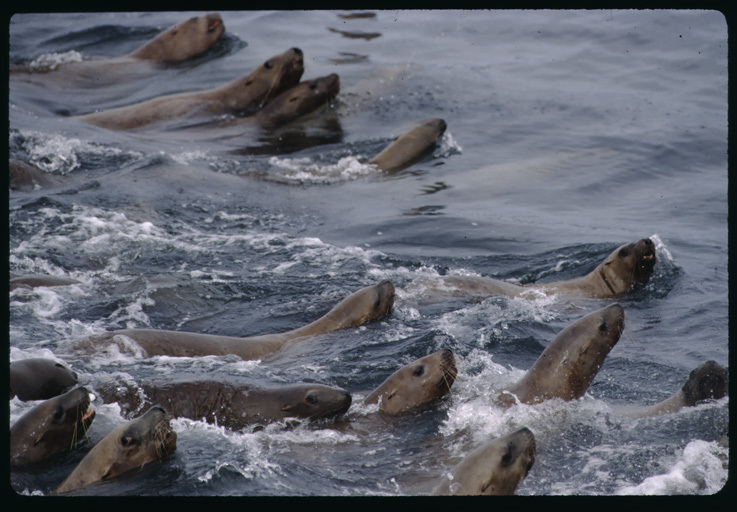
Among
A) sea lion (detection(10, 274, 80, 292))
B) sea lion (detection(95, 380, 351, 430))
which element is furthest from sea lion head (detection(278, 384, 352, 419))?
sea lion (detection(10, 274, 80, 292))

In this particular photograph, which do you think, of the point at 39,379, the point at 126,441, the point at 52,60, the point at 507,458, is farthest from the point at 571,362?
the point at 52,60

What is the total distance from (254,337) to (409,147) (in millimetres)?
5920

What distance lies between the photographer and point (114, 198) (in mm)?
11836

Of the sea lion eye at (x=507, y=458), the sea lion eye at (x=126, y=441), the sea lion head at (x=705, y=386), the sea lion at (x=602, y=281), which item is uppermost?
the sea lion eye at (x=507, y=458)

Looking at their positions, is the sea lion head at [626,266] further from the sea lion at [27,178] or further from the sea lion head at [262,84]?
the sea lion head at [262,84]

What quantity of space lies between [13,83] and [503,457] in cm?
1257

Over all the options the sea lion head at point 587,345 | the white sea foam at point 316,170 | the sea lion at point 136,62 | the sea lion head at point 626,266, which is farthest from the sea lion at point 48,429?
the sea lion at point 136,62

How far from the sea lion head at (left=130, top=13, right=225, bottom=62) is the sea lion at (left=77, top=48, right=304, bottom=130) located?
7.75 feet

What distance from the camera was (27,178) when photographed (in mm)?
12000

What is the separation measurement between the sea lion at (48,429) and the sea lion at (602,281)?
4.11 meters

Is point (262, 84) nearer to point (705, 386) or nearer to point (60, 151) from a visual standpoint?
point (60, 151)

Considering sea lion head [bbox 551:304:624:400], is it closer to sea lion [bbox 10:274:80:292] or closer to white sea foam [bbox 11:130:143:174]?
sea lion [bbox 10:274:80:292]

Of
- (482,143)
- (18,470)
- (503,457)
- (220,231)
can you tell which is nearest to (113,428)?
(18,470)

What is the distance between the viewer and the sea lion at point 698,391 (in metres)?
7.16
